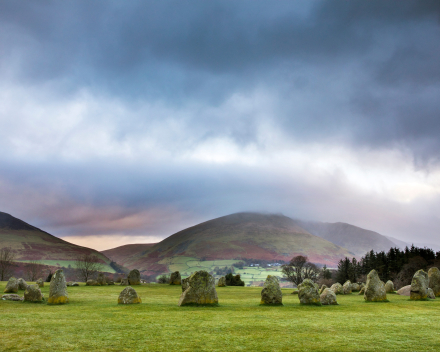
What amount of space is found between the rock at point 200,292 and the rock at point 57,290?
28.4 feet

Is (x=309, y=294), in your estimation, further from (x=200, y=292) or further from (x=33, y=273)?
(x=33, y=273)

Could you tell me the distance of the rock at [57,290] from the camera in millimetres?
22641

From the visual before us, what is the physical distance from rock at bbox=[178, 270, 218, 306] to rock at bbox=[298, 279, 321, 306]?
6.79m

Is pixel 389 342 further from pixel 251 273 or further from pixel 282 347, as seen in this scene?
pixel 251 273

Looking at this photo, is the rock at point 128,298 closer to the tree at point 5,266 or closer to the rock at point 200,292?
the rock at point 200,292

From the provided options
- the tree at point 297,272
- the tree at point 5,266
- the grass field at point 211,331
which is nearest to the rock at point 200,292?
the grass field at point 211,331

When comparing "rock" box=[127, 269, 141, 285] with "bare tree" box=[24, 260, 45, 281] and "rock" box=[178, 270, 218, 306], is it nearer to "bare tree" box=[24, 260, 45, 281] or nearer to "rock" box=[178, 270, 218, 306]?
"rock" box=[178, 270, 218, 306]

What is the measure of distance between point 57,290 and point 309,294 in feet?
61.0

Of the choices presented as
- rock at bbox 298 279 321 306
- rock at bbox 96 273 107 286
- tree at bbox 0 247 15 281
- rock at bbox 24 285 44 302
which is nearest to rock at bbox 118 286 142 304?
rock at bbox 24 285 44 302

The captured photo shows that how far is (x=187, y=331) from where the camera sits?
12.9 meters

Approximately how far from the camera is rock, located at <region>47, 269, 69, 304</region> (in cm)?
2264

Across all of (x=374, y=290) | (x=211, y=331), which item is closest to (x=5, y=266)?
(x=374, y=290)

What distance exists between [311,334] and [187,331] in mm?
5022

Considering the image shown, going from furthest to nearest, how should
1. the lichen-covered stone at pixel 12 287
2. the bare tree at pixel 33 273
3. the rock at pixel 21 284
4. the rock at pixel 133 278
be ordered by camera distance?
the bare tree at pixel 33 273 < the rock at pixel 133 278 < the rock at pixel 21 284 < the lichen-covered stone at pixel 12 287
